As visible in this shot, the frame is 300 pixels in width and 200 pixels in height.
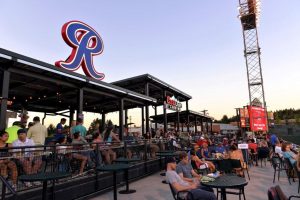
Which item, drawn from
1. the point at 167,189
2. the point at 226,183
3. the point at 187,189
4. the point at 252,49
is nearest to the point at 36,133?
the point at 167,189

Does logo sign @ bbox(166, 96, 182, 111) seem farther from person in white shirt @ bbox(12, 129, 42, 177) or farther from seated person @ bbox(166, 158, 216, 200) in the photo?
seated person @ bbox(166, 158, 216, 200)

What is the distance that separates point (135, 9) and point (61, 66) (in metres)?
8.35

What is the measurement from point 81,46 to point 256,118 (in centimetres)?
1291

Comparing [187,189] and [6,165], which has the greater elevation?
[6,165]

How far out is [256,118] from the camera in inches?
627

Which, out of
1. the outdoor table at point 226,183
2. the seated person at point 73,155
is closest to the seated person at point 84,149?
the seated person at point 73,155

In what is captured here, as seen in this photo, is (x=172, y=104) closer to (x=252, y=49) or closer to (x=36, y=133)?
(x=36, y=133)

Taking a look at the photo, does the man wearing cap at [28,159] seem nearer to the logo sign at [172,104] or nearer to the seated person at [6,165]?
the seated person at [6,165]

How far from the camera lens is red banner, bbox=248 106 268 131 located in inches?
613

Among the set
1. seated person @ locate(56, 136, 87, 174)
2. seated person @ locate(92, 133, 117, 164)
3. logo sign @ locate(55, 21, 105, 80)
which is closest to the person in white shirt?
seated person @ locate(56, 136, 87, 174)

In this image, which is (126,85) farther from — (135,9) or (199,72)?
(199,72)

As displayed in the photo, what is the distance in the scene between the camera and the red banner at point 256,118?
15.6 meters

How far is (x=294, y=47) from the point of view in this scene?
21.5 m

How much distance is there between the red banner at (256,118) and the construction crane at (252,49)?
1472 cm
